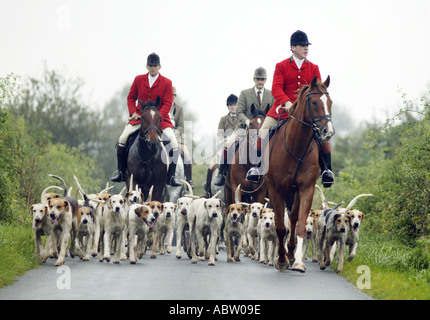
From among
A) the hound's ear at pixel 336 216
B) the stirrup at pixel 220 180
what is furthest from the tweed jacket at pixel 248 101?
the hound's ear at pixel 336 216

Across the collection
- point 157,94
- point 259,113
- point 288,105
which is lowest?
point 288,105

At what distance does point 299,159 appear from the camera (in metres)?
11.6

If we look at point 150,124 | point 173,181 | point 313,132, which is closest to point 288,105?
point 313,132

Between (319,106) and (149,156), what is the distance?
500cm

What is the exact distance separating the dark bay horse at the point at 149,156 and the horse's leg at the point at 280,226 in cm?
347

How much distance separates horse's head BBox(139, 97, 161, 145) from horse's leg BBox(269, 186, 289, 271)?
3392 millimetres

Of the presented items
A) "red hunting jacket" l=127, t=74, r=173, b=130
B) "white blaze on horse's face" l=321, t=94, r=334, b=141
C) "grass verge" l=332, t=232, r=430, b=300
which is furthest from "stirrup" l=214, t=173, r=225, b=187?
"white blaze on horse's face" l=321, t=94, r=334, b=141

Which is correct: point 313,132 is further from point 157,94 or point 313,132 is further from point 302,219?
point 157,94

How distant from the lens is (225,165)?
668 inches

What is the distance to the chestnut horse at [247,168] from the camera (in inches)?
600

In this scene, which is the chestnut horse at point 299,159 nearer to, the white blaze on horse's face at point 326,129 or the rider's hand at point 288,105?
the white blaze on horse's face at point 326,129

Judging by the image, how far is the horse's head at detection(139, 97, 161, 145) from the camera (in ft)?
48.0
